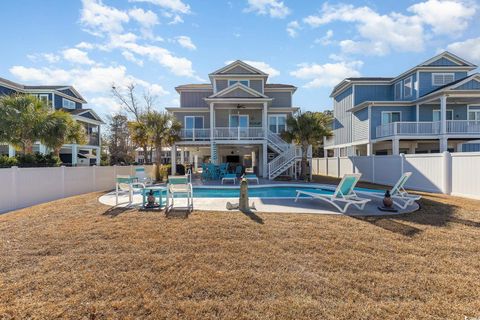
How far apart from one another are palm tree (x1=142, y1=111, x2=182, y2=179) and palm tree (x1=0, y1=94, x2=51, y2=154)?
636 centimetres

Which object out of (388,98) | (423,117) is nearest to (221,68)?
(388,98)

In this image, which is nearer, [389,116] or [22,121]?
[22,121]

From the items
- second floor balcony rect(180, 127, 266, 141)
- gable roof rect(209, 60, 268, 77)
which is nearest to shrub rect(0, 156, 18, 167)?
second floor balcony rect(180, 127, 266, 141)

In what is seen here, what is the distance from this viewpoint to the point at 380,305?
10.6 feet

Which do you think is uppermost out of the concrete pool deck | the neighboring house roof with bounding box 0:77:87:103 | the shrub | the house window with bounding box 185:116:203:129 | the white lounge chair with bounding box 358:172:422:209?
the neighboring house roof with bounding box 0:77:87:103

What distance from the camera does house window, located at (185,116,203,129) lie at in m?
23.3

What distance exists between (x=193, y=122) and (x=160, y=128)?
5.40 metres

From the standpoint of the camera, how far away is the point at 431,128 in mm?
20125

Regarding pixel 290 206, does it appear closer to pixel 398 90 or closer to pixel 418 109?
pixel 418 109

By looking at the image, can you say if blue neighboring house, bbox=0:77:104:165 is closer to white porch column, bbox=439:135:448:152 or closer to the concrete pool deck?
the concrete pool deck

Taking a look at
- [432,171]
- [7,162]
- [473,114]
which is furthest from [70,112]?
[473,114]

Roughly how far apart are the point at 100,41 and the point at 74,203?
408 inches

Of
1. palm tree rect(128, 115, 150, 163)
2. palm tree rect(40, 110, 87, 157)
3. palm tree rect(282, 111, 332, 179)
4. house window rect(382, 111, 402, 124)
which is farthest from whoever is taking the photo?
house window rect(382, 111, 402, 124)

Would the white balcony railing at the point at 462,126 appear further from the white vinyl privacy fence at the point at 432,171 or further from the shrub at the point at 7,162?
the shrub at the point at 7,162
